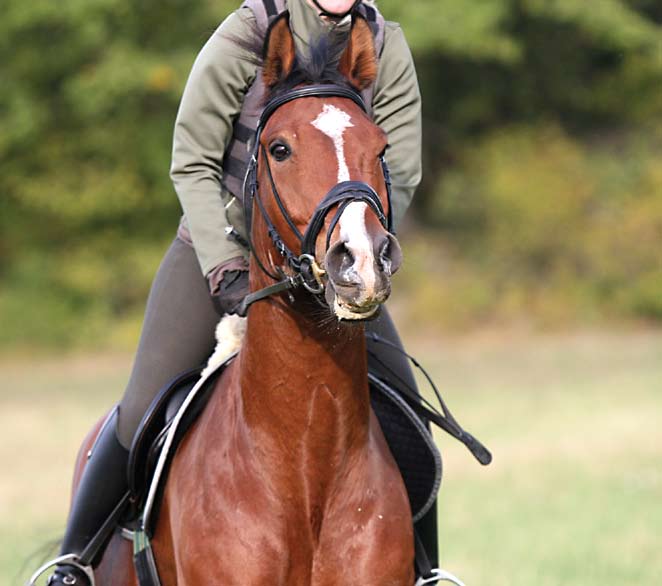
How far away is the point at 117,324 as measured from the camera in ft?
90.0

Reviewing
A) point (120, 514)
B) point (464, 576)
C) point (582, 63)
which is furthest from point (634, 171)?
point (120, 514)

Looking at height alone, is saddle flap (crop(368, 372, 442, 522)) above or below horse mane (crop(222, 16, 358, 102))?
below

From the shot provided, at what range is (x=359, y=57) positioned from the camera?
12.9 feet

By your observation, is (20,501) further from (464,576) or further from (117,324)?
(117,324)

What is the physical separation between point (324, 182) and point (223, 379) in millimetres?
1062

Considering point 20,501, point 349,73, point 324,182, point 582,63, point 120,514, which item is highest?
point 582,63

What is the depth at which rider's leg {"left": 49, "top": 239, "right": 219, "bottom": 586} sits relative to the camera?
4.76m

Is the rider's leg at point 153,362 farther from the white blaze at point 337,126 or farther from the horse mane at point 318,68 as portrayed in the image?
the white blaze at point 337,126

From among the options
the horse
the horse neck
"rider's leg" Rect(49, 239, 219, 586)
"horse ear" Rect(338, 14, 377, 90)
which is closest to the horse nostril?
the horse

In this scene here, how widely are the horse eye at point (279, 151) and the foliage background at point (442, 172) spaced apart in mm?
21634

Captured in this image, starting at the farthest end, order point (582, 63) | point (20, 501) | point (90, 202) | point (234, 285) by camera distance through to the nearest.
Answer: point (582, 63) < point (90, 202) < point (20, 501) < point (234, 285)

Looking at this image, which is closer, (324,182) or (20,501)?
(324,182)

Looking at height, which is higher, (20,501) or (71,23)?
(71,23)

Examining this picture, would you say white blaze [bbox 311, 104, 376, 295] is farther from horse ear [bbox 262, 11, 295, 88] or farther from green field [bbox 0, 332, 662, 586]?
green field [bbox 0, 332, 662, 586]
